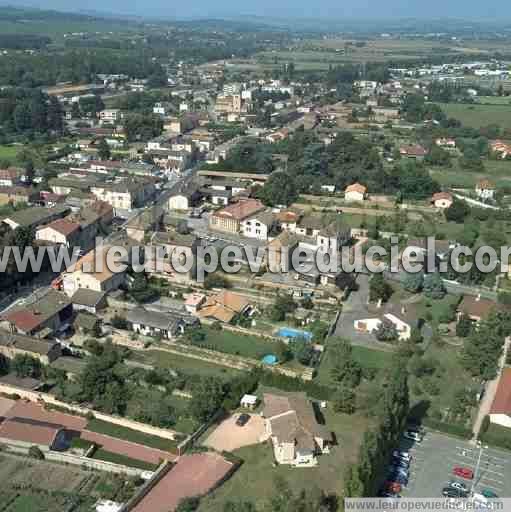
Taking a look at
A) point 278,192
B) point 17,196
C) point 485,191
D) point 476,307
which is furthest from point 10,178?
point 485,191

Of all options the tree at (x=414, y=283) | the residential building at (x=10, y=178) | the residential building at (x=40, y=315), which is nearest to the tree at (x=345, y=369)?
the tree at (x=414, y=283)

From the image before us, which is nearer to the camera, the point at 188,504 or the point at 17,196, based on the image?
the point at 188,504

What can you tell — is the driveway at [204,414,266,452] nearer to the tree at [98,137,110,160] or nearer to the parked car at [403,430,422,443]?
the parked car at [403,430,422,443]

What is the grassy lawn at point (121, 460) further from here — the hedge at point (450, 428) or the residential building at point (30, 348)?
the hedge at point (450, 428)

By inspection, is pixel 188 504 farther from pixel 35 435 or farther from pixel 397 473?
pixel 397 473

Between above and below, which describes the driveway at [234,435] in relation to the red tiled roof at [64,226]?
below

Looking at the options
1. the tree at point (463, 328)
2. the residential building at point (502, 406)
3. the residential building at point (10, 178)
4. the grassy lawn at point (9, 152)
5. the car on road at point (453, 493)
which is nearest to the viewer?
the car on road at point (453, 493)

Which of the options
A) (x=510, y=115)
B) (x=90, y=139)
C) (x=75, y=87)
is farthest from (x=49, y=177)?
(x=510, y=115)
